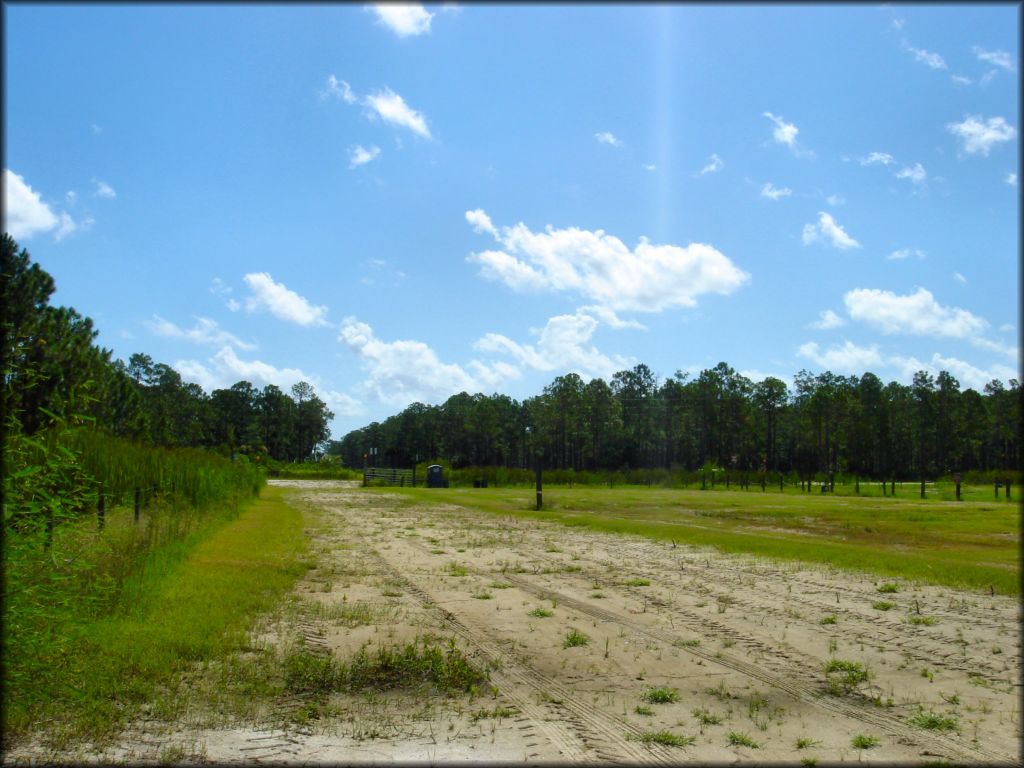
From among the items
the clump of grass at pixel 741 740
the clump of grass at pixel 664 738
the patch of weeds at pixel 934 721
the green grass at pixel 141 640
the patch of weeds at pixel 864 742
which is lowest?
the green grass at pixel 141 640

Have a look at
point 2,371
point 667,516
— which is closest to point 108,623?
point 2,371

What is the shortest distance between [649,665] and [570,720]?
1838 mm

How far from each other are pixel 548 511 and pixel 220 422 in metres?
109

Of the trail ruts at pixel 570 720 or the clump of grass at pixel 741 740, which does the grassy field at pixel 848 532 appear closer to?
the clump of grass at pixel 741 740

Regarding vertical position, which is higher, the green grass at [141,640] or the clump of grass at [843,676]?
the clump of grass at [843,676]

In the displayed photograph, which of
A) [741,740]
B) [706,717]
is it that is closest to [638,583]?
[706,717]

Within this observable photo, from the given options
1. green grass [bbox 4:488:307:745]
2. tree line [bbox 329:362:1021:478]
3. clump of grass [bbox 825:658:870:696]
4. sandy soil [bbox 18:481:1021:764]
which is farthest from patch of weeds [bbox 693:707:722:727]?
tree line [bbox 329:362:1021:478]

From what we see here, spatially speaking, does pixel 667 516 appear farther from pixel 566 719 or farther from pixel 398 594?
pixel 566 719

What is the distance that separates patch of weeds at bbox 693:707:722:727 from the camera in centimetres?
607

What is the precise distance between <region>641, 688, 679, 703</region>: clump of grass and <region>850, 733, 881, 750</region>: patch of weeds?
1497 millimetres

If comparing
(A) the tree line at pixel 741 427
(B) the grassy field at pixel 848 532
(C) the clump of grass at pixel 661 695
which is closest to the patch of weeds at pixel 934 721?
(C) the clump of grass at pixel 661 695

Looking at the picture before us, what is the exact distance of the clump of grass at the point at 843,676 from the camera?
6.95 metres

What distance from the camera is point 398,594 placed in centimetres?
1155

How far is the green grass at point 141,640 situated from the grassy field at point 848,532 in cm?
1047
